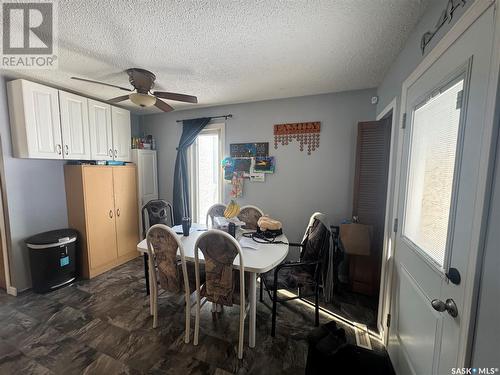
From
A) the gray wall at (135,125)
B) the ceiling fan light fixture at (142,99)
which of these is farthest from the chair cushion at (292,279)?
the gray wall at (135,125)

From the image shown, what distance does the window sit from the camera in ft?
11.5

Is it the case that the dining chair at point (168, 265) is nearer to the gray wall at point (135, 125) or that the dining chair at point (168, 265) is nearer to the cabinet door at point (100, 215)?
the cabinet door at point (100, 215)

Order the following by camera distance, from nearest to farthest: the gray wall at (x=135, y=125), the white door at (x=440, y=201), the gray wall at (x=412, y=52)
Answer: the white door at (x=440, y=201) < the gray wall at (x=412, y=52) < the gray wall at (x=135, y=125)

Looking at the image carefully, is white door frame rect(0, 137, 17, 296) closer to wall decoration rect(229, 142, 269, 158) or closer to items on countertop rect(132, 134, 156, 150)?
items on countertop rect(132, 134, 156, 150)

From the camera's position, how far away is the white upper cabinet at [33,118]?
2215 millimetres

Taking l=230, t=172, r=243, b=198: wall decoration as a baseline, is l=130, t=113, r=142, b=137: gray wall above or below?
above

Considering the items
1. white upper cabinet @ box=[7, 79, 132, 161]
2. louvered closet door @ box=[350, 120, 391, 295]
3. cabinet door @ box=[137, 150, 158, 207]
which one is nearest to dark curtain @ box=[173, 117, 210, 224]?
cabinet door @ box=[137, 150, 158, 207]

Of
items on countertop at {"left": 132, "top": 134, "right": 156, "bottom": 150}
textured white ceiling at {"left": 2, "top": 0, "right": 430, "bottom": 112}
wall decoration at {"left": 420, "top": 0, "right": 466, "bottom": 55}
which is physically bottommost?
items on countertop at {"left": 132, "top": 134, "right": 156, "bottom": 150}

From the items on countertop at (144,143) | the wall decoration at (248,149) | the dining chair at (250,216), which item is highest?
the items on countertop at (144,143)

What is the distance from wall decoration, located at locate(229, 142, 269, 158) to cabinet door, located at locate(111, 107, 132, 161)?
1717 millimetres

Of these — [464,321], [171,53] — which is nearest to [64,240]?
[171,53]

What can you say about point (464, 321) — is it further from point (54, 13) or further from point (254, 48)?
point (54, 13)

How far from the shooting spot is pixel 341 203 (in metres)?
2.83

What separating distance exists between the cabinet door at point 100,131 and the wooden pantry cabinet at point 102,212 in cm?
23
